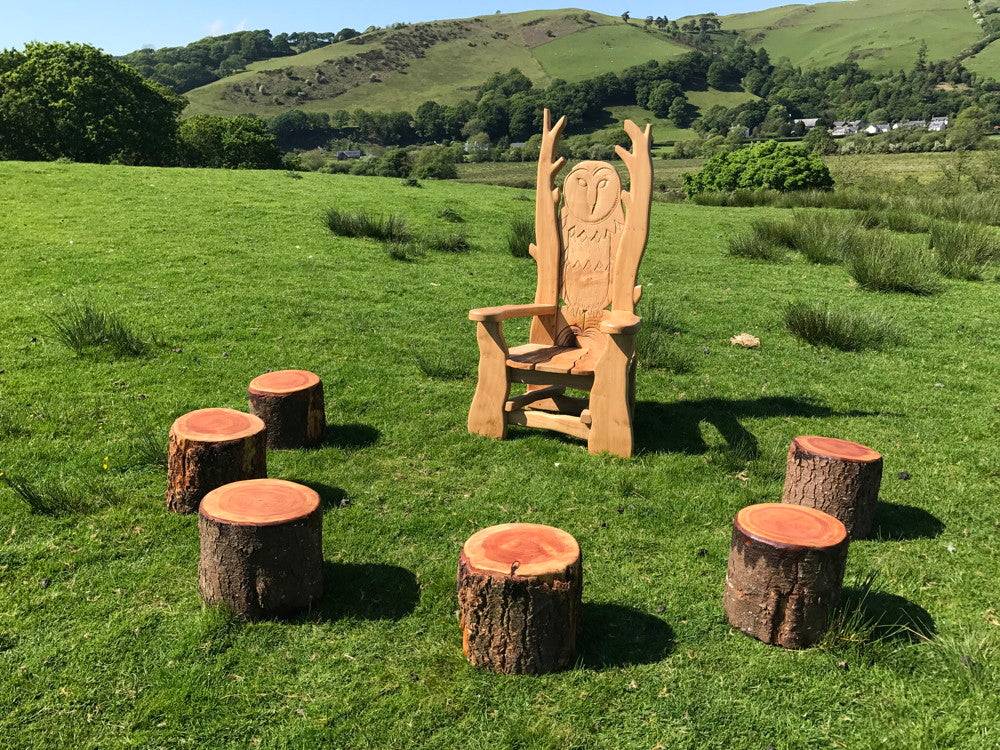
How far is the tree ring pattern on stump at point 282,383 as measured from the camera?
17.3 ft

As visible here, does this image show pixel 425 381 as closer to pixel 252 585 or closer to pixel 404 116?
pixel 252 585

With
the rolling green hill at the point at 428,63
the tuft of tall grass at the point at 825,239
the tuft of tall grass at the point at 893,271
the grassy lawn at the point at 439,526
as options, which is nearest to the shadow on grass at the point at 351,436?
the grassy lawn at the point at 439,526

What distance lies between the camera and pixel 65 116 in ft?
103

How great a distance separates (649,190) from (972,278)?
29.3 feet

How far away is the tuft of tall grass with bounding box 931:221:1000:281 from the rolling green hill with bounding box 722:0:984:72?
7629 cm

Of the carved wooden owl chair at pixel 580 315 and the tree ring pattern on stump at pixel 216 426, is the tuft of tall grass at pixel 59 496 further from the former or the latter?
the carved wooden owl chair at pixel 580 315

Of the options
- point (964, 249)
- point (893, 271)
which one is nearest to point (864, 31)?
point (964, 249)

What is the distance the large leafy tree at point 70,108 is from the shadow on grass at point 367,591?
32.2m

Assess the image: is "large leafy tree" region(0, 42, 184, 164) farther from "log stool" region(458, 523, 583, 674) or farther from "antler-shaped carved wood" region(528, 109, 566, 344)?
"log stool" region(458, 523, 583, 674)

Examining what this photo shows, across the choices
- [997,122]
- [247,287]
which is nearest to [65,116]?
[247,287]

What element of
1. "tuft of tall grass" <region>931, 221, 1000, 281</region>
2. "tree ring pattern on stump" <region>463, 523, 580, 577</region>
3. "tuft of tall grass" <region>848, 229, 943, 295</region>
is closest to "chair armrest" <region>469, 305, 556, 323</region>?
"tree ring pattern on stump" <region>463, 523, 580, 577</region>

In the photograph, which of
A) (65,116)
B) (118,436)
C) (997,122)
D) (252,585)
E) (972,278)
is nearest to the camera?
(252,585)

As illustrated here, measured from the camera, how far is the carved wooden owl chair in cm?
535

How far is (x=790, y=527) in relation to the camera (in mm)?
3301
